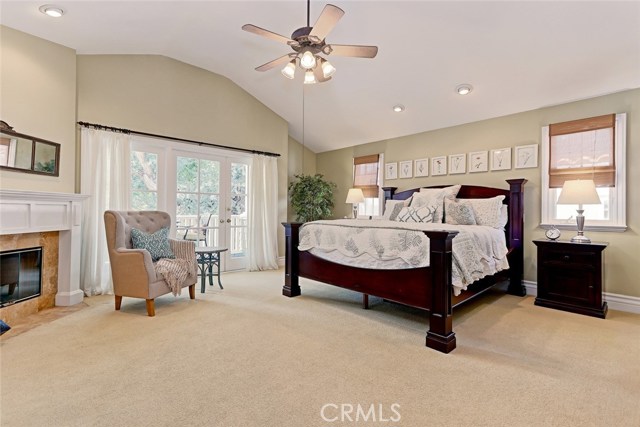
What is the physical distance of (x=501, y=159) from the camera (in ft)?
13.8

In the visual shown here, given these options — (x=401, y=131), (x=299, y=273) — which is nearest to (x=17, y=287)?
(x=299, y=273)

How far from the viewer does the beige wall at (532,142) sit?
329 cm

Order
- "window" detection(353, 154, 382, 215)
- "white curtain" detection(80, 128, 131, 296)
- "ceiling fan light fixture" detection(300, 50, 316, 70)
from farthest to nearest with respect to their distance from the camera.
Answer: "window" detection(353, 154, 382, 215) < "white curtain" detection(80, 128, 131, 296) < "ceiling fan light fixture" detection(300, 50, 316, 70)

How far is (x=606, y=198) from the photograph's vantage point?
11.3ft

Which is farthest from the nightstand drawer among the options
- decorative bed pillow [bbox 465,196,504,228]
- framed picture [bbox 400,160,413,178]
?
framed picture [bbox 400,160,413,178]

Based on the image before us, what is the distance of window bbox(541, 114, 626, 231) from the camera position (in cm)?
336

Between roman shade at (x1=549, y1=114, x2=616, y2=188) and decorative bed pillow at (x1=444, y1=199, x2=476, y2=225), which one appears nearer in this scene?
roman shade at (x1=549, y1=114, x2=616, y2=188)

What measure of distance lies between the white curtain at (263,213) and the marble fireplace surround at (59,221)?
2.37 metres

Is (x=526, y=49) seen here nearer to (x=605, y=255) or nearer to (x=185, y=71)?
(x=605, y=255)

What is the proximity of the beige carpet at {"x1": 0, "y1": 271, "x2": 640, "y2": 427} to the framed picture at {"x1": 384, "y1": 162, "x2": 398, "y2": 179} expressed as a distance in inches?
108

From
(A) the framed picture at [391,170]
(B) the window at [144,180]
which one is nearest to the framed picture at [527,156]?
(A) the framed picture at [391,170]

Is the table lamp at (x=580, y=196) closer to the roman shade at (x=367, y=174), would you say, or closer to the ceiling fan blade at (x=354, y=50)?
the ceiling fan blade at (x=354, y=50)

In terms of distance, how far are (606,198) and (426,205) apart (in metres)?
1.87

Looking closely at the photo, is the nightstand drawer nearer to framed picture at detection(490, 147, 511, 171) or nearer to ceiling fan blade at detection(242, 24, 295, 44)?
framed picture at detection(490, 147, 511, 171)
